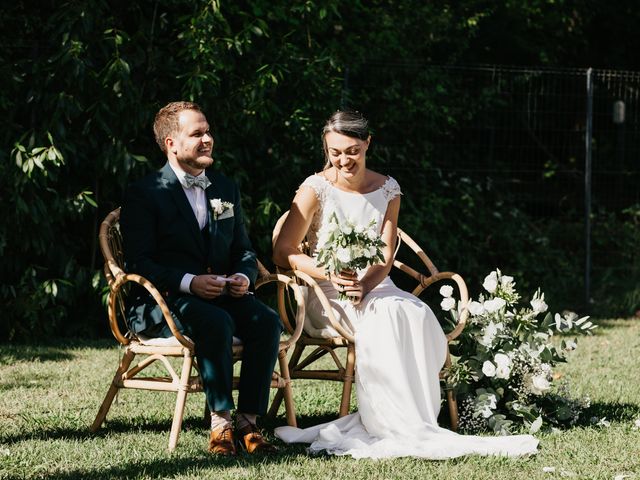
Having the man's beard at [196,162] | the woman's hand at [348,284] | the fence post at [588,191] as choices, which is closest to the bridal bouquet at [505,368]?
the woman's hand at [348,284]

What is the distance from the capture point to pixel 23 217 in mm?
6789

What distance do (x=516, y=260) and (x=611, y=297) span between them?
885 mm

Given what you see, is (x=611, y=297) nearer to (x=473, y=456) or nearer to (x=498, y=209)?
(x=498, y=209)

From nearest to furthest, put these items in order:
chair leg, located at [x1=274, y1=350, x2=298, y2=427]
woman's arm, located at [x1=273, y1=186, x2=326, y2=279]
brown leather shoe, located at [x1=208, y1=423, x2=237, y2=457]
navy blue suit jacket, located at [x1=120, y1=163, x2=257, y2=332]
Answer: brown leather shoe, located at [x1=208, y1=423, x2=237, y2=457] < navy blue suit jacket, located at [x1=120, y1=163, x2=257, y2=332] < chair leg, located at [x1=274, y1=350, x2=298, y2=427] < woman's arm, located at [x1=273, y1=186, x2=326, y2=279]

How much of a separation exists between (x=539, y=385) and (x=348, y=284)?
92 cm

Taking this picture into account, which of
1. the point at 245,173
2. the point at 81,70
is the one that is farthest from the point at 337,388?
the point at 81,70

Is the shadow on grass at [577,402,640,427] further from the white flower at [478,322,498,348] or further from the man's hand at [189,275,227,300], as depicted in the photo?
the man's hand at [189,275,227,300]

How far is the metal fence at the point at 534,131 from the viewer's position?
900 centimetres

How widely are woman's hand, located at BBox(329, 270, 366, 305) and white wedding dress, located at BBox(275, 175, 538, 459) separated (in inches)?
2.4

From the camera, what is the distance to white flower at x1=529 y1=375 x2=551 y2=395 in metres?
4.59

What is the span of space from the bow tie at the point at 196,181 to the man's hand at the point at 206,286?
0.39 metres

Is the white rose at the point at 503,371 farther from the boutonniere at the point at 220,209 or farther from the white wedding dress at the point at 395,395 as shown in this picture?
the boutonniere at the point at 220,209

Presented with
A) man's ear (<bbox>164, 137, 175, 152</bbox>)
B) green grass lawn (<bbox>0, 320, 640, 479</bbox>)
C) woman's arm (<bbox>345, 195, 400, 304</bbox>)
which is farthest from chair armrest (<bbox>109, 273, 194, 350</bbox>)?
woman's arm (<bbox>345, 195, 400, 304</bbox>)

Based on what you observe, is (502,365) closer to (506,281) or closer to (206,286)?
(506,281)
